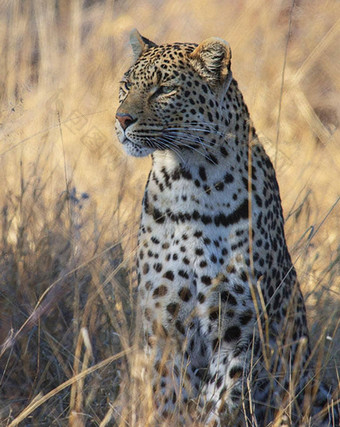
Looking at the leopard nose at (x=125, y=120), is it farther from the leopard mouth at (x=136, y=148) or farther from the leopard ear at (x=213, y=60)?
the leopard ear at (x=213, y=60)

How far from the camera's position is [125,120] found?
156 inches

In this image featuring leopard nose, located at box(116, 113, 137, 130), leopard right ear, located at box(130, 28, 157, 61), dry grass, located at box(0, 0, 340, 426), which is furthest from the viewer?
leopard right ear, located at box(130, 28, 157, 61)

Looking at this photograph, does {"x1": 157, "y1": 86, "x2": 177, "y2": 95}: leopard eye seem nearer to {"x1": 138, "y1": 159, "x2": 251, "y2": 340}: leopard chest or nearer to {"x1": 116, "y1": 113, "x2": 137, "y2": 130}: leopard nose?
{"x1": 116, "y1": 113, "x2": 137, "y2": 130}: leopard nose

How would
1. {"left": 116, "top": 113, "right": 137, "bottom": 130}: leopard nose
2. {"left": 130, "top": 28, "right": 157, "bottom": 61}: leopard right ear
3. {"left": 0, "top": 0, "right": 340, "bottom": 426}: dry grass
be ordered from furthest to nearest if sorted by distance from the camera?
{"left": 130, "top": 28, "right": 157, "bottom": 61}: leopard right ear
{"left": 0, "top": 0, "right": 340, "bottom": 426}: dry grass
{"left": 116, "top": 113, "right": 137, "bottom": 130}: leopard nose

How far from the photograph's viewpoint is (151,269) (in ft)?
13.4

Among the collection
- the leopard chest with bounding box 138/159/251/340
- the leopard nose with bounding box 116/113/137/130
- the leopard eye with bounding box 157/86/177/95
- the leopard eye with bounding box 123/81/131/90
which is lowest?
the leopard chest with bounding box 138/159/251/340

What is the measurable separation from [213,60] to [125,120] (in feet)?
1.56

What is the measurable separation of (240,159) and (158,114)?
415mm

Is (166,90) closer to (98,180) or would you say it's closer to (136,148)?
(136,148)

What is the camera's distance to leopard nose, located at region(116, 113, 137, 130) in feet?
13.0

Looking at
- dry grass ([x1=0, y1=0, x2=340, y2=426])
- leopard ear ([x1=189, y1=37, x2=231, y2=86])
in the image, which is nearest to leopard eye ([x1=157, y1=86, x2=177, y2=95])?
leopard ear ([x1=189, y1=37, x2=231, y2=86])

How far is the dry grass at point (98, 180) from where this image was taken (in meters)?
4.15

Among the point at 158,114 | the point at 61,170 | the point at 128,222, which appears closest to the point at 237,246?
the point at 158,114

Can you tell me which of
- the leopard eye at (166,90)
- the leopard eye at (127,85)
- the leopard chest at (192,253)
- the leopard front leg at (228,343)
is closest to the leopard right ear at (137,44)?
the leopard eye at (127,85)
